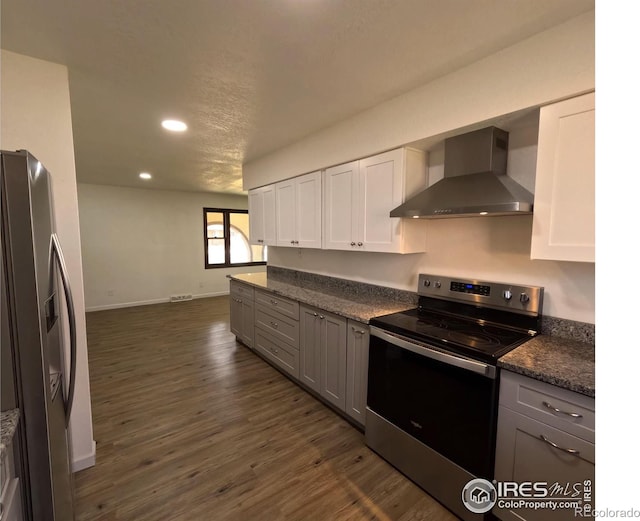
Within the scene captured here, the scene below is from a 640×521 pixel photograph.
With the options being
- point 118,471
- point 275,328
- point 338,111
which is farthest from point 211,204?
point 118,471

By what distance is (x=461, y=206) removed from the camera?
A: 1758 mm

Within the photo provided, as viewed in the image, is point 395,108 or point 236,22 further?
point 395,108

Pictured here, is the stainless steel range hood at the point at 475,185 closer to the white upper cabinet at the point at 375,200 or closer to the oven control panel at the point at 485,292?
the white upper cabinet at the point at 375,200

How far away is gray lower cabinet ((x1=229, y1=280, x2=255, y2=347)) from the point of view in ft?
11.9

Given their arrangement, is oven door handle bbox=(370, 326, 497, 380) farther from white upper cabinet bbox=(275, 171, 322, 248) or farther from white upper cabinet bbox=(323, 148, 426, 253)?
white upper cabinet bbox=(275, 171, 322, 248)

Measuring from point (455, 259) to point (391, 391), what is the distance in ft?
3.50

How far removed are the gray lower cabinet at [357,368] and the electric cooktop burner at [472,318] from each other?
0.67 feet

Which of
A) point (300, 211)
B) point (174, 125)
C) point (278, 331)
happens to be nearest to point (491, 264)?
point (300, 211)

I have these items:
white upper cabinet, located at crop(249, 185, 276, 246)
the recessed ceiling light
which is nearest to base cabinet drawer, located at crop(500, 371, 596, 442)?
white upper cabinet, located at crop(249, 185, 276, 246)

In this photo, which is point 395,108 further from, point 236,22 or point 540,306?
point 540,306

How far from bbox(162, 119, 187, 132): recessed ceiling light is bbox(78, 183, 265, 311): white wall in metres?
4.04

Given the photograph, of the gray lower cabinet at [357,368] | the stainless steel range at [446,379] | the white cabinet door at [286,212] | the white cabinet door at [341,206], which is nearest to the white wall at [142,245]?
the white cabinet door at [286,212]

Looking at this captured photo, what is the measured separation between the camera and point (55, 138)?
1714 mm

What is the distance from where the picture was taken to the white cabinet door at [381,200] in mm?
2268
